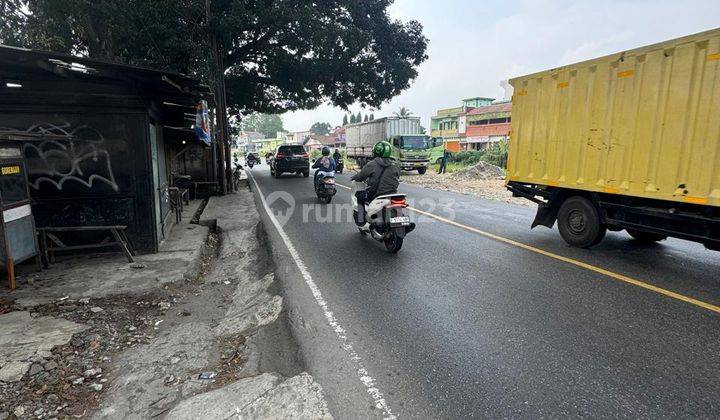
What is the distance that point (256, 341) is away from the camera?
163 inches

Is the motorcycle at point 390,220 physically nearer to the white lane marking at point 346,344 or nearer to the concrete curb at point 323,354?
the white lane marking at point 346,344

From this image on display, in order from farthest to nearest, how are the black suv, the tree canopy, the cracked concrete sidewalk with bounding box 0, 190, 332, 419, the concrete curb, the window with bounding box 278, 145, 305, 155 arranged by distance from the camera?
the window with bounding box 278, 145, 305, 155 < the black suv < the tree canopy < the cracked concrete sidewalk with bounding box 0, 190, 332, 419 < the concrete curb

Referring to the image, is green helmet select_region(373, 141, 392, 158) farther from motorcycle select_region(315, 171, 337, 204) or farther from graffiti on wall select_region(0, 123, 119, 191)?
motorcycle select_region(315, 171, 337, 204)

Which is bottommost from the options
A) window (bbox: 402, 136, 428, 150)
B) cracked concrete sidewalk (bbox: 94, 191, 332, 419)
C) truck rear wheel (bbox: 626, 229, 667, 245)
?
cracked concrete sidewalk (bbox: 94, 191, 332, 419)

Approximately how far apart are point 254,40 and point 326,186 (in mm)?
9825

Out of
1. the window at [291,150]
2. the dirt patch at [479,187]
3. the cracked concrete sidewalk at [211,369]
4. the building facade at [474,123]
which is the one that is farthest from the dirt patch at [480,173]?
the building facade at [474,123]

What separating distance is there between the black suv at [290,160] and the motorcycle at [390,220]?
17.1m

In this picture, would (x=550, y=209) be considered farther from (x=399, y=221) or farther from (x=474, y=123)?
(x=474, y=123)

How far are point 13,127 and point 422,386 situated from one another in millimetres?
7095

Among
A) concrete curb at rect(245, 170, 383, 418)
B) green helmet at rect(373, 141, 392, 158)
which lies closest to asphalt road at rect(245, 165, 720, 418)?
concrete curb at rect(245, 170, 383, 418)

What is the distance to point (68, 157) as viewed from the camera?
6.61 m

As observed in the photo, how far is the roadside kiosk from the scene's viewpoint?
17.4ft

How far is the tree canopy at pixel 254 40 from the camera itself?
14.6 meters

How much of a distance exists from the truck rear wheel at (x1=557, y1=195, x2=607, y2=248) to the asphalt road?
0.23 meters
